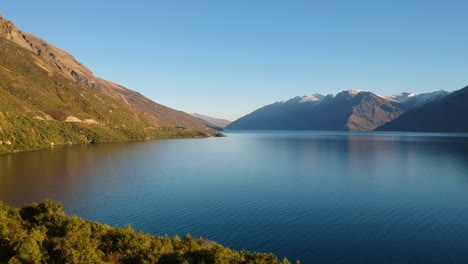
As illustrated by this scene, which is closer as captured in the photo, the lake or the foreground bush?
the foreground bush

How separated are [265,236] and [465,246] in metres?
27.6

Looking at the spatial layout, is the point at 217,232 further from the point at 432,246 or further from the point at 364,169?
the point at 364,169

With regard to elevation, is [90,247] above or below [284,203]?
above

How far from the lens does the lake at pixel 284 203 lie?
51.8 metres

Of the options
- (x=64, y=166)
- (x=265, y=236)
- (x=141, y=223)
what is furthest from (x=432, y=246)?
(x=64, y=166)

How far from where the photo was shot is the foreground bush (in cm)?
3175

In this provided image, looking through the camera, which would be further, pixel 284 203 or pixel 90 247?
pixel 284 203

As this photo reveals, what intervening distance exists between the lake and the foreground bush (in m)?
14.8

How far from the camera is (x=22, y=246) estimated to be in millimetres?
31094

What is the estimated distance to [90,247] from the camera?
33.8m

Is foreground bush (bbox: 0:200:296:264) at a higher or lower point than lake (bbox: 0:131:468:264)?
higher

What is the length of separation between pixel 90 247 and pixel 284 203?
162 feet

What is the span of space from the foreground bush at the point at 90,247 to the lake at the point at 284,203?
14807 millimetres

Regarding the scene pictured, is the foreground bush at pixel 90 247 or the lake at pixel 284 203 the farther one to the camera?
the lake at pixel 284 203
